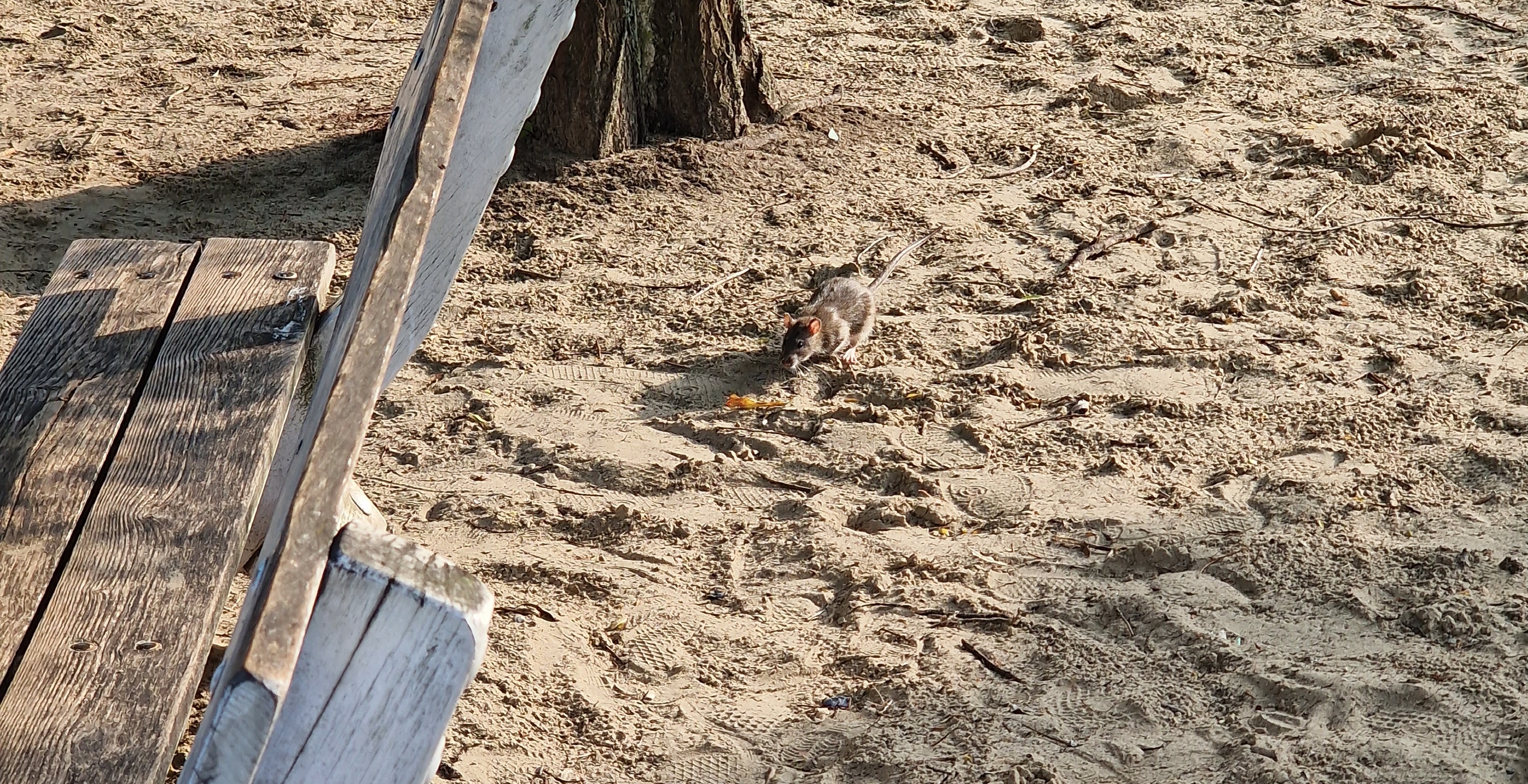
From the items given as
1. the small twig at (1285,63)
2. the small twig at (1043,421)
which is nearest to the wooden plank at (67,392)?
the small twig at (1043,421)

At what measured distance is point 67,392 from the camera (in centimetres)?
283

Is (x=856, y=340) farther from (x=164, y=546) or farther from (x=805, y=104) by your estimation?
(x=164, y=546)

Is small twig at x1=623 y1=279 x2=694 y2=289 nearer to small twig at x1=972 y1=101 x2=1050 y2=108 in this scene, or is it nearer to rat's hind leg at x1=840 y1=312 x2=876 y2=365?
rat's hind leg at x1=840 y1=312 x2=876 y2=365

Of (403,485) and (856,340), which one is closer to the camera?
(403,485)

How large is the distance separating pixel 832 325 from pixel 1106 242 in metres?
1.56

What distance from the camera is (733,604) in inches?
146

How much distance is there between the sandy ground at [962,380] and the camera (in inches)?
131

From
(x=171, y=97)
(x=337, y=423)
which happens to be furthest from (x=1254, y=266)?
(x=171, y=97)

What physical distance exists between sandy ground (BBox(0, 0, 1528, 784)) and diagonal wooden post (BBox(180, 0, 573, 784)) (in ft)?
4.41

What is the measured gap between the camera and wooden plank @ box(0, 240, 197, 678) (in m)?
2.28

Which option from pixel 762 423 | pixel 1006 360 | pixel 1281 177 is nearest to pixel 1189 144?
pixel 1281 177

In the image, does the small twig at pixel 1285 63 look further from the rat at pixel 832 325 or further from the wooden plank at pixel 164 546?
the wooden plank at pixel 164 546

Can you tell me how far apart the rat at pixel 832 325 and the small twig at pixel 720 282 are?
1.60 ft

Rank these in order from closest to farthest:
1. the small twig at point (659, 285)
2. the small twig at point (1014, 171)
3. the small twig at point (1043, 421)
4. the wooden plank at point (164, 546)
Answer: the wooden plank at point (164, 546)
the small twig at point (1043, 421)
the small twig at point (659, 285)
the small twig at point (1014, 171)
